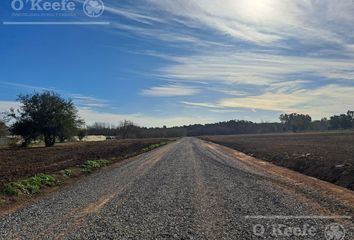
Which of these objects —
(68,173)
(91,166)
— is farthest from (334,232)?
(91,166)

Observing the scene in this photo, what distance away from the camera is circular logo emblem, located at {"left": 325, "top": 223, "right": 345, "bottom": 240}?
29.1 feet

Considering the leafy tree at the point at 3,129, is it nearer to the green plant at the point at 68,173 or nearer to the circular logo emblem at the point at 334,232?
the green plant at the point at 68,173

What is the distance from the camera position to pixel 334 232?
9305 mm

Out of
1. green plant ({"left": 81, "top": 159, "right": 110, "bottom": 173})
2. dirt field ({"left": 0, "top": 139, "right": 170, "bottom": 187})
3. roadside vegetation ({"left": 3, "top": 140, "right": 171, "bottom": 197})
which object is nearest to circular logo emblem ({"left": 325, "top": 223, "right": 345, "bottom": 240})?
roadside vegetation ({"left": 3, "top": 140, "right": 171, "bottom": 197})

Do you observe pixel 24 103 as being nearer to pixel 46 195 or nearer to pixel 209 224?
pixel 46 195

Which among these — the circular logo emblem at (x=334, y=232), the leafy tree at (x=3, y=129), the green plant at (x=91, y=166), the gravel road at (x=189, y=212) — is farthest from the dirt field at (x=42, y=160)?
the leafy tree at (x=3, y=129)

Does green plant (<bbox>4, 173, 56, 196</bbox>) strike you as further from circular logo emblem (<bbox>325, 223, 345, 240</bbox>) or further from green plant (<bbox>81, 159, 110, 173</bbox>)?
circular logo emblem (<bbox>325, 223, 345, 240</bbox>)

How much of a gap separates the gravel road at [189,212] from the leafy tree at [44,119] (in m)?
58.5

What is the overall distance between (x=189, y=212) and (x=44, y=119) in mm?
66797

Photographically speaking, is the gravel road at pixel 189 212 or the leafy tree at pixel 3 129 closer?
the gravel road at pixel 189 212

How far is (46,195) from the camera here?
16672 mm

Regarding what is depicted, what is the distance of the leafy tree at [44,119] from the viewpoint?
73.3 metres

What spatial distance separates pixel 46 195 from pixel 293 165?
1727cm

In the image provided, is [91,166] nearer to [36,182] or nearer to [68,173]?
[68,173]
